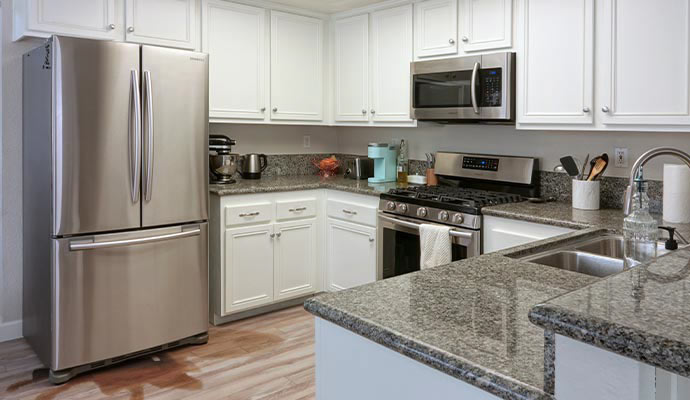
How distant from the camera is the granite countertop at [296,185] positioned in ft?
11.9

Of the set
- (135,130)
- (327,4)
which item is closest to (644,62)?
(327,4)

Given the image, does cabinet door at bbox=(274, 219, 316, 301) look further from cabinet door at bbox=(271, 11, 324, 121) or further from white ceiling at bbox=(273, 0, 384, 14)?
white ceiling at bbox=(273, 0, 384, 14)

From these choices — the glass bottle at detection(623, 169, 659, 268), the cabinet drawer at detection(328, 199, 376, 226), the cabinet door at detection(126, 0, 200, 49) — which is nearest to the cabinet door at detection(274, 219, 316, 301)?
the cabinet drawer at detection(328, 199, 376, 226)

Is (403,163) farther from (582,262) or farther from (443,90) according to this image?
(582,262)

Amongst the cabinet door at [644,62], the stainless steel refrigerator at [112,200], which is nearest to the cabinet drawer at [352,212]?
the stainless steel refrigerator at [112,200]

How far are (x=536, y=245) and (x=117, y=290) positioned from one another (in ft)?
7.07

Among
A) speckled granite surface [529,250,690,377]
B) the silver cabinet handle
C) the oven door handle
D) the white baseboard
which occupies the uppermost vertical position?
speckled granite surface [529,250,690,377]

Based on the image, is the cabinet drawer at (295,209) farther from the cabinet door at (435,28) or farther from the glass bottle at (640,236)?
the glass bottle at (640,236)

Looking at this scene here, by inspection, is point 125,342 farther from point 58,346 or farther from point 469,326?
point 469,326

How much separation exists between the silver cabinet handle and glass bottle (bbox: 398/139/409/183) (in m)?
1.59

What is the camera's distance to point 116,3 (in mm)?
3271

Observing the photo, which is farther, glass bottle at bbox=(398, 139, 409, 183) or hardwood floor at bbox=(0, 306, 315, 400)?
glass bottle at bbox=(398, 139, 409, 183)

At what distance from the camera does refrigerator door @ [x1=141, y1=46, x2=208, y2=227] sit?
296 cm

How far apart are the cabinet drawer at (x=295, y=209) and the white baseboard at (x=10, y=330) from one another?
1.72 m
